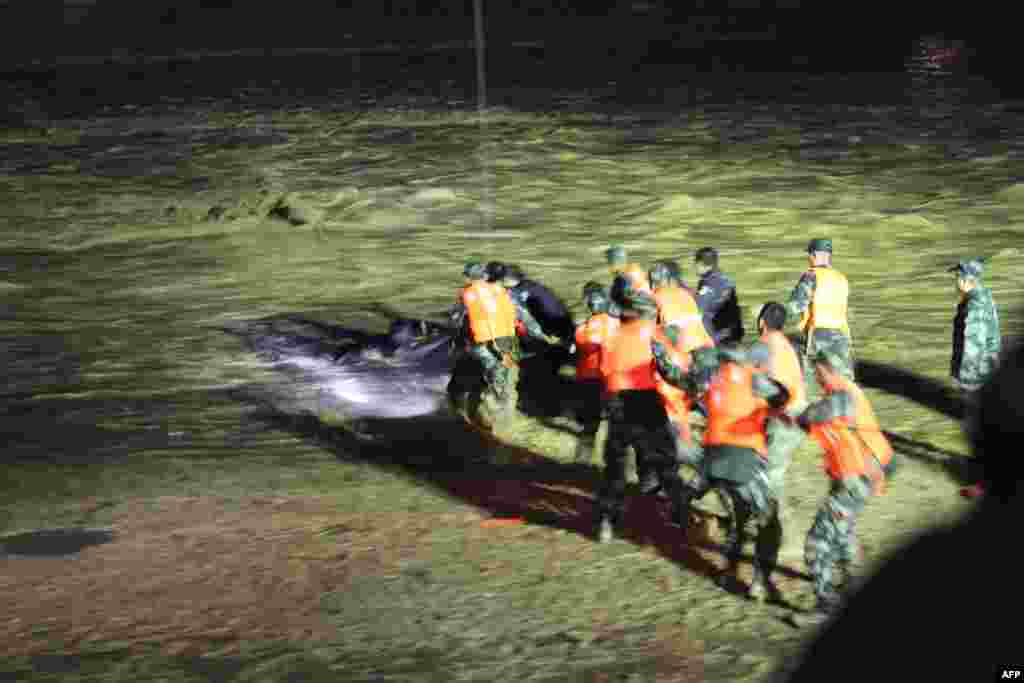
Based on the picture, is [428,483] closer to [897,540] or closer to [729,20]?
[897,540]

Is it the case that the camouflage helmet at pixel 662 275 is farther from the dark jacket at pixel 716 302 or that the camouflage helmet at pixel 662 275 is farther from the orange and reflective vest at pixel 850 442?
the orange and reflective vest at pixel 850 442

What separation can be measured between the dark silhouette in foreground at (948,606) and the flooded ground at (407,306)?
31 centimetres

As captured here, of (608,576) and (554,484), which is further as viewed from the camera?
(554,484)

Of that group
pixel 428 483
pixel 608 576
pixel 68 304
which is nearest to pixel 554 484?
pixel 428 483

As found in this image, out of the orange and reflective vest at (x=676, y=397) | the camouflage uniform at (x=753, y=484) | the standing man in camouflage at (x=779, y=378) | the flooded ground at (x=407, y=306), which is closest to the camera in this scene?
the camouflage uniform at (x=753, y=484)

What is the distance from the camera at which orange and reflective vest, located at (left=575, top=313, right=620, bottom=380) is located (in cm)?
1353

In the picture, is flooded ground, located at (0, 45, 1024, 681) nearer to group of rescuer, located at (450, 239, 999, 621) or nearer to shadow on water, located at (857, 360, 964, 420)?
shadow on water, located at (857, 360, 964, 420)

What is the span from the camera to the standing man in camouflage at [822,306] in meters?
14.7

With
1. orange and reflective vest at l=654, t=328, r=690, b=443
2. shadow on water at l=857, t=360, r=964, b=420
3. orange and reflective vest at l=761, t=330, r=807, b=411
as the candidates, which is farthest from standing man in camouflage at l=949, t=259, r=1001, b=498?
orange and reflective vest at l=761, t=330, r=807, b=411

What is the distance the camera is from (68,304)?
24.6 meters

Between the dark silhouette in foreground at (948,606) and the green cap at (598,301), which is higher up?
the green cap at (598,301)

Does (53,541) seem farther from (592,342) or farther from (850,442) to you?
(850,442)

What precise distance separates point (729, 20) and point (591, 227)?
165 feet

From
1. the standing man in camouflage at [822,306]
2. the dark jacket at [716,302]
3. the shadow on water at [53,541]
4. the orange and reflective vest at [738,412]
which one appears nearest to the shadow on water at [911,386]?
the standing man in camouflage at [822,306]
